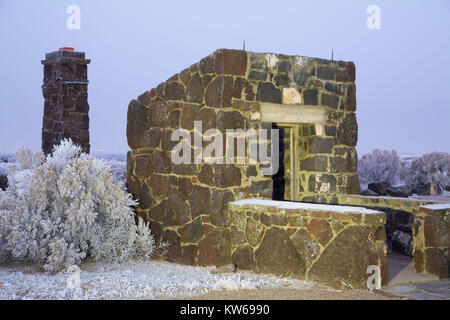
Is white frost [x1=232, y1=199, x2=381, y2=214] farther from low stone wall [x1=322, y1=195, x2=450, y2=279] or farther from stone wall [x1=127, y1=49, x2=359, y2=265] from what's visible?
low stone wall [x1=322, y1=195, x2=450, y2=279]

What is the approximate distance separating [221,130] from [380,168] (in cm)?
1432

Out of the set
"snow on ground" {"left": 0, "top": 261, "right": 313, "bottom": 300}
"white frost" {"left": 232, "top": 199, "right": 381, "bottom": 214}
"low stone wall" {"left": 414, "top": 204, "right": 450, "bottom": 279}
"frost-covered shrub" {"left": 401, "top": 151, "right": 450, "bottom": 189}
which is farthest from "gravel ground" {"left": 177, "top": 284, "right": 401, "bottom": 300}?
"frost-covered shrub" {"left": 401, "top": 151, "right": 450, "bottom": 189}

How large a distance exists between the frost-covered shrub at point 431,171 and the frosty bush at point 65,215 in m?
13.3

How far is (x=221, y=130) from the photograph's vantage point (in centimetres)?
741

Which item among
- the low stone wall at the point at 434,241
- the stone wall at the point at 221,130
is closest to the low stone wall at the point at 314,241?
the stone wall at the point at 221,130

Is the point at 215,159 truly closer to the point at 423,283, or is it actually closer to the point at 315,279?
the point at 315,279

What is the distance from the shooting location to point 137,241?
26.6 feet

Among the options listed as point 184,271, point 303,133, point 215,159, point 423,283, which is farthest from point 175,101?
point 423,283

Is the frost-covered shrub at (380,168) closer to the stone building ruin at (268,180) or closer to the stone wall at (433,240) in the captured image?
the stone building ruin at (268,180)

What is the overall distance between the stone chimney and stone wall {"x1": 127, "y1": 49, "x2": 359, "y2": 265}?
3934 millimetres

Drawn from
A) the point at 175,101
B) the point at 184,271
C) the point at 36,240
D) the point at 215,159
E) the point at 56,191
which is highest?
the point at 175,101

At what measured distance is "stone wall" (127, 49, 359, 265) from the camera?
7449 mm

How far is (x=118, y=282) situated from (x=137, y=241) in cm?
228

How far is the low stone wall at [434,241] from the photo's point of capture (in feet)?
21.9
